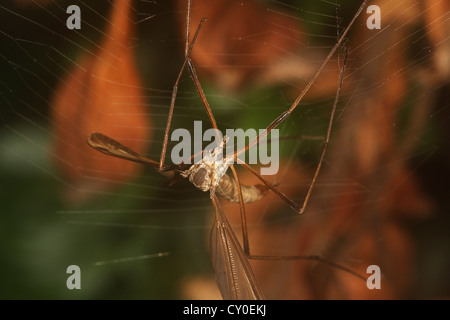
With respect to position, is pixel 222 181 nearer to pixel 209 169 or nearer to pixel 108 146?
pixel 209 169

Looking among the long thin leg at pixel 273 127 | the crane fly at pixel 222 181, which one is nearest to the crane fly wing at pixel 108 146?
the crane fly at pixel 222 181

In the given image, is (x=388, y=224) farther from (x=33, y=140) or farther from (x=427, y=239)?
(x=33, y=140)

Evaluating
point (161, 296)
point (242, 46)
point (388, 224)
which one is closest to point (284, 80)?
point (242, 46)

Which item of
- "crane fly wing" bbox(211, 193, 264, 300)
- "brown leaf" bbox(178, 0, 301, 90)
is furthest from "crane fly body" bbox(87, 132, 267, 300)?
"brown leaf" bbox(178, 0, 301, 90)

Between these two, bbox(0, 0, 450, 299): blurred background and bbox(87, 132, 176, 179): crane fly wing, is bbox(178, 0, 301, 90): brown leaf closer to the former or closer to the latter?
bbox(0, 0, 450, 299): blurred background

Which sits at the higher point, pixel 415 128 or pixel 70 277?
pixel 415 128
